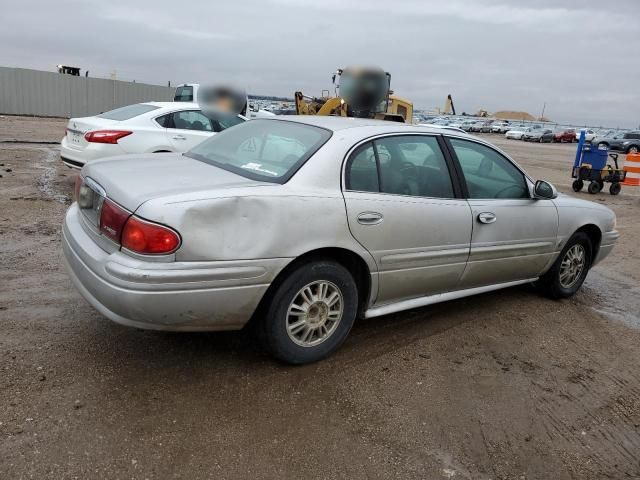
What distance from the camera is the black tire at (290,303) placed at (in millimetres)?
3127

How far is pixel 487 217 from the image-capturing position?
4094 mm

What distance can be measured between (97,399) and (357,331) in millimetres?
1866

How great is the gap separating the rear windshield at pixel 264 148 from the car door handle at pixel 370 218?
1.62 ft

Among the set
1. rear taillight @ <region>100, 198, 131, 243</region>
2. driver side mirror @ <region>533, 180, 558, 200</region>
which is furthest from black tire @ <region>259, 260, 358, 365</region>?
driver side mirror @ <region>533, 180, 558, 200</region>

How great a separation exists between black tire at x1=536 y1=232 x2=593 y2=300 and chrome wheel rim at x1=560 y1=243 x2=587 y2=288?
0.07 feet

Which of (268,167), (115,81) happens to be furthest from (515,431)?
(115,81)

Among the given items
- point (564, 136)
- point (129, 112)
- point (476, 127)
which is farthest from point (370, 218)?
point (476, 127)

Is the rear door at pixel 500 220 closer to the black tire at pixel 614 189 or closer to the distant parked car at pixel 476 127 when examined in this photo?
the black tire at pixel 614 189

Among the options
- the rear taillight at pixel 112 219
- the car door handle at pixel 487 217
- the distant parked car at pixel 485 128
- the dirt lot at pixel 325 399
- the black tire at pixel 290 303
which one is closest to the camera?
the dirt lot at pixel 325 399

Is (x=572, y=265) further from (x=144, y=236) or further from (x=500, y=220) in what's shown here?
(x=144, y=236)

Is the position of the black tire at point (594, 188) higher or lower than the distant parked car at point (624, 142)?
lower

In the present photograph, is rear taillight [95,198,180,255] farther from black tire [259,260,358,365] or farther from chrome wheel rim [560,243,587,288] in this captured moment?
chrome wheel rim [560,243,587,288]

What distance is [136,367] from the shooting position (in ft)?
10.6

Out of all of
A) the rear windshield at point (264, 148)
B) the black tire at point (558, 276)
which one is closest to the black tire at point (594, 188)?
the black tire at point (558, 276)
